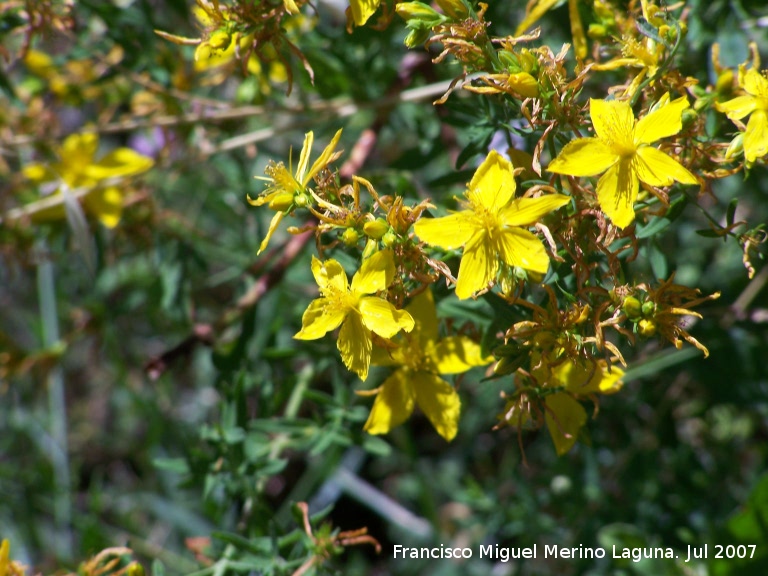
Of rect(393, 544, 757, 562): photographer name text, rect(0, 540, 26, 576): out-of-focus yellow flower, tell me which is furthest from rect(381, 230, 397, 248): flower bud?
rect(393, 544, 757, 562): photographer name text

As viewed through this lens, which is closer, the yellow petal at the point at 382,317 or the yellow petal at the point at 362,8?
the yellow petal at the point at 382,317

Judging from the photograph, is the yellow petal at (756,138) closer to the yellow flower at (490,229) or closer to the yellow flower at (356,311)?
the yellow flower at (490,229)

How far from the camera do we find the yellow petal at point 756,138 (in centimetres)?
119

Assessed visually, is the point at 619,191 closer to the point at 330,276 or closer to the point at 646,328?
the point at 646,328

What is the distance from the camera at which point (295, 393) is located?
2.06 metres

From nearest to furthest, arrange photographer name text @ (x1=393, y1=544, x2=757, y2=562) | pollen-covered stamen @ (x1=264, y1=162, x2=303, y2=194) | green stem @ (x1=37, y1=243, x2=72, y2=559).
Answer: pollen-covered stamen @ (x1=264, y1=162, x2=303, y2=194) < photographer name text @ (x1=393, y1=544, x2=757, y2=562) < green stem @ (x1=37, y1=243, x2=72, y2=559)

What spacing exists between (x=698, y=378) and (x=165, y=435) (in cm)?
202

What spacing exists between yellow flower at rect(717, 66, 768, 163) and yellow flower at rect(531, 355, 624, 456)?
0.44 meters

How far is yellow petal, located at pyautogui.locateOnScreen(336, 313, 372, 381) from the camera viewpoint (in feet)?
4.00

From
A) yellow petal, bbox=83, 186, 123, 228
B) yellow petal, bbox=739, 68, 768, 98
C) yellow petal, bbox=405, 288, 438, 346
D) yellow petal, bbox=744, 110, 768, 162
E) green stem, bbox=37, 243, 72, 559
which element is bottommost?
green stem, bbox=37, 243, 72, 559

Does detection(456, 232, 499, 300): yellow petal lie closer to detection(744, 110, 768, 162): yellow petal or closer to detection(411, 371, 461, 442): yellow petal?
detection(411, 371, 461, 442): yellow petal

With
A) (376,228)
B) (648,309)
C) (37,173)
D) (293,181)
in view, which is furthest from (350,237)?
(37,173)

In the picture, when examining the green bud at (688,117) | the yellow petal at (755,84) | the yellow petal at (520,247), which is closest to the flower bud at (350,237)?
the yellow petal at (520,247)

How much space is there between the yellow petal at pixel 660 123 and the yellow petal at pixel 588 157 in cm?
6
